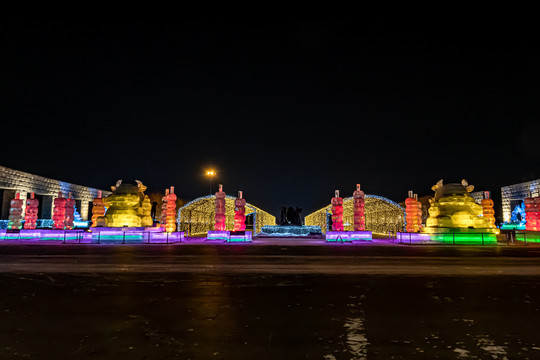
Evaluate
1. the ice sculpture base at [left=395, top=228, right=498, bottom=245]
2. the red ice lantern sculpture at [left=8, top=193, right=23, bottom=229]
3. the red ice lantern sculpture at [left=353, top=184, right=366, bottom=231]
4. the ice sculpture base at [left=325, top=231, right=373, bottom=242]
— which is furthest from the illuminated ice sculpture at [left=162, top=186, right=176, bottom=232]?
the ice sculpture base at [left=395, top=228, right=498, bottom=245]

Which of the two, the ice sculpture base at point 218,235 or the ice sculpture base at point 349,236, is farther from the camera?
the ice sculpture base at point 218,235

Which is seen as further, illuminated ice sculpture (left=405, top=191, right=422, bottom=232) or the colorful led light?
the colorful led light

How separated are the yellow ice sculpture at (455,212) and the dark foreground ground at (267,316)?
16988 mm

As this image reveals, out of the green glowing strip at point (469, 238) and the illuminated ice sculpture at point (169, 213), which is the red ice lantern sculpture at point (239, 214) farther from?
the green glowing strip at point (469, 238)

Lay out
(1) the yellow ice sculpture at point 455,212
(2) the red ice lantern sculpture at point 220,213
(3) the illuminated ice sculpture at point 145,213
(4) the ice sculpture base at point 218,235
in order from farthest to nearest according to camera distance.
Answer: (2) the red ice lantern sculpture at point 220,213 → (4) the ice sculpture base at point 218,235 → (3) the illuminated ice sculpture at point 145,213 → (1) the yellow ice sculpture at point 455,212

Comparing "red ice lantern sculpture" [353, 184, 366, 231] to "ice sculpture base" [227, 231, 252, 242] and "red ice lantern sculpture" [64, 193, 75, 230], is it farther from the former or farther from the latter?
"red ice lantern sculpture" [64, 193, 75, 230]

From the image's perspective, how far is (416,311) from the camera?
540 cm

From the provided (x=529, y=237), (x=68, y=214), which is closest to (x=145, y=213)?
(x=68, y=214)

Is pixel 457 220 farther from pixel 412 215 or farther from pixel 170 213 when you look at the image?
pixel 170 213

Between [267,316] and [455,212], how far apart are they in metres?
24.2

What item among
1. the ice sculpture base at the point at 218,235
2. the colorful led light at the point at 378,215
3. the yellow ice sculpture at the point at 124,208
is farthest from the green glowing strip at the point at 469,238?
the yellow ice sculpture at the point at 124,208

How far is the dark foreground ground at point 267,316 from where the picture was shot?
3.80 metres

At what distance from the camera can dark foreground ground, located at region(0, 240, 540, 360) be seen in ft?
12.5

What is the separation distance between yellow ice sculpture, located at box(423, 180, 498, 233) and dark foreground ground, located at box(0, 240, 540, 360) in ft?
55.7
